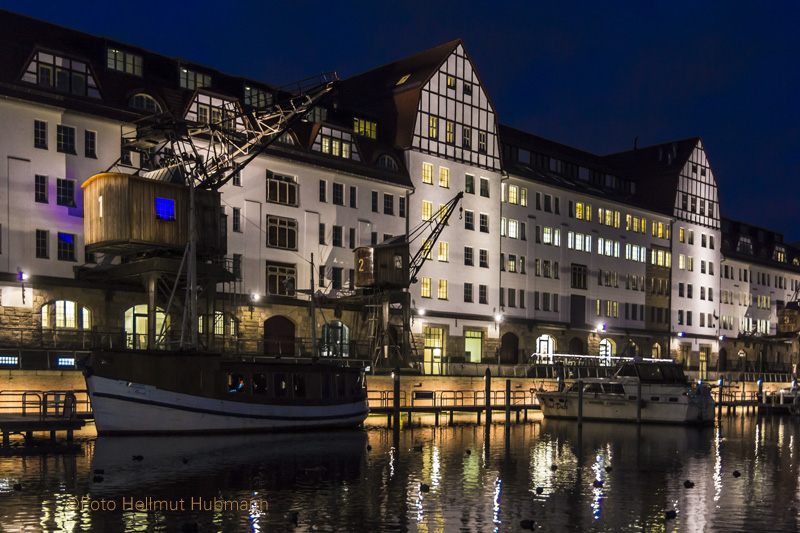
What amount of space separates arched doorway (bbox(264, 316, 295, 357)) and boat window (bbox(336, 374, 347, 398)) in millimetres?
12362

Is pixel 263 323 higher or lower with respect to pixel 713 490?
higher

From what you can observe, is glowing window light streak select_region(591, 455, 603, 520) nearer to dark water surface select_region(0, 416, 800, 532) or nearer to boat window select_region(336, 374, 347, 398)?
dark water surface select_region(0, 416, 800, 532)

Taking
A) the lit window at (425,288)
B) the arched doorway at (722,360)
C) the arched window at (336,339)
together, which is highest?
the lit window at (425,288)

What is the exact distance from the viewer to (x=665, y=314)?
3989 inches

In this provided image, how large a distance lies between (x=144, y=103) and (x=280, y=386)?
2196 centimetres

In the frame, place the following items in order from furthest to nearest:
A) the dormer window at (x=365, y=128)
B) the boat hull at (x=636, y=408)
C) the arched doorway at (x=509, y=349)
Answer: the arched doorway at (x=509, y=349)
the dormer window at (x=365, y=128)
the boat hull at (x=636, y=408)

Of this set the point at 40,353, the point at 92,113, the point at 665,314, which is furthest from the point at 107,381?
the point at 665,314

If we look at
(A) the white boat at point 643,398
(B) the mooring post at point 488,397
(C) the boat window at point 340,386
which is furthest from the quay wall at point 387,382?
(C) the boat window at point 340,386

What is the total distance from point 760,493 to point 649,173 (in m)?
77.1

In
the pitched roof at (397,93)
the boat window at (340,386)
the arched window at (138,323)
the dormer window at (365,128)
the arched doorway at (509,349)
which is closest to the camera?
the boat window at (340,386)

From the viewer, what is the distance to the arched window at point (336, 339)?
65.8 m

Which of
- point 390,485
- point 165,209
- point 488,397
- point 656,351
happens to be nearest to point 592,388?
point 488,397

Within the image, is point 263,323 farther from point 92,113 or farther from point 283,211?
point 92,113

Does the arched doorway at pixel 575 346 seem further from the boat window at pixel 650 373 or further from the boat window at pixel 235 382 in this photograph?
the boat window at pixel 235 382
